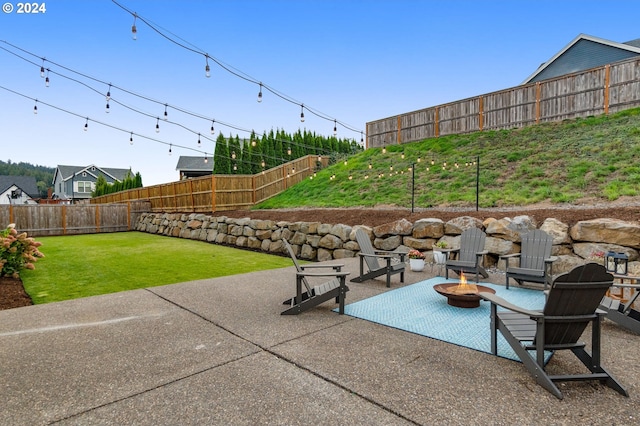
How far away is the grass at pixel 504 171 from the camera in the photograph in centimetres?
868

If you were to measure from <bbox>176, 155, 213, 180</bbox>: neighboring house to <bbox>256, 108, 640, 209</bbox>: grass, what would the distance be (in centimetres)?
2233

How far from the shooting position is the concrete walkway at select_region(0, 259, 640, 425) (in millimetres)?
2062

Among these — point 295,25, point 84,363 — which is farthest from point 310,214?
point 84,363

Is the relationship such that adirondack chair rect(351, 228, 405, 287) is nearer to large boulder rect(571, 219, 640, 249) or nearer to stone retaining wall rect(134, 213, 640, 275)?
stone retaining wall rect(134, 213, 640, 275)

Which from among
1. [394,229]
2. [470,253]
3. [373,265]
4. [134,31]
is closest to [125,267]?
[134,31]

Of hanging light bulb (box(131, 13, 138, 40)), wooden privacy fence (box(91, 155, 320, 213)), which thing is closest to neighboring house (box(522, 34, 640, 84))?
wooden privacy fence (box(91, 155, 320, 213))

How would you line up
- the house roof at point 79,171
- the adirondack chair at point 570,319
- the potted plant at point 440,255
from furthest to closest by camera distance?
the house roof at point 79,171, the potted plant at point 440,255, the adirondack chair at point 570,319

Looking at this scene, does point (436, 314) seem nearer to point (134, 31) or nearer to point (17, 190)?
point (134, 31)

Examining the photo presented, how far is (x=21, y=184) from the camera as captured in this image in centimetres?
4056

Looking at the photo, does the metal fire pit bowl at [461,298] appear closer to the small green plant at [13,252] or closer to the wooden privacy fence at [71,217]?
the small green plant at [13,252]

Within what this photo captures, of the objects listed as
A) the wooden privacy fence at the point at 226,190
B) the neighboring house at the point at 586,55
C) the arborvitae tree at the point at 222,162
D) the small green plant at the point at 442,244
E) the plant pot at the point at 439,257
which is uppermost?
the neighboring house at the point at 586,55

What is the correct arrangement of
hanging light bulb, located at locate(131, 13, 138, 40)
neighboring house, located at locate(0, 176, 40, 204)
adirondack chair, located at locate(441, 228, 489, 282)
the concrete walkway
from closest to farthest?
the concrete walkway
adirondack chair, located at locate(441, 228, 489, 282)
hanging light bulb, located at locate(131, 13, 138, 40)
neighboring house, located at locate(0, 176, 40, 204)

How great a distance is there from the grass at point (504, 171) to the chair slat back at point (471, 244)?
10.8 ft

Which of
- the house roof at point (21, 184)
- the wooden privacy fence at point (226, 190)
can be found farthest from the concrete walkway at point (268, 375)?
the house roof at point (21, 184)
